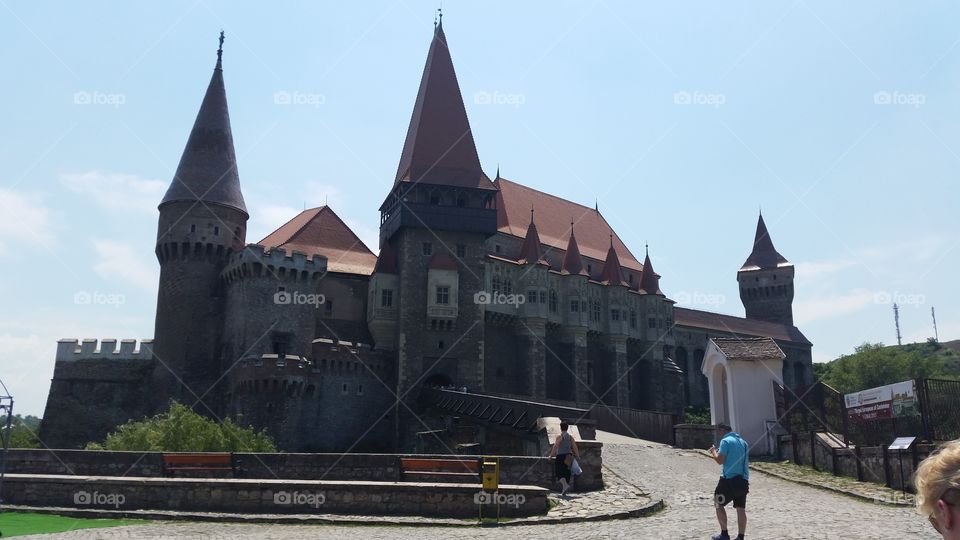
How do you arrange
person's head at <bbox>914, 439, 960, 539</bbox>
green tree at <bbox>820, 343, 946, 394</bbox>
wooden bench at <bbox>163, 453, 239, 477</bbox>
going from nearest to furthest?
person's head at <bbox>914, 439, 960, 539</bbox> < wooden bench at <bbox>163, 453, 239, 477</bbox> < green tree at <bbox>820, 343, 946, 394</bbox>

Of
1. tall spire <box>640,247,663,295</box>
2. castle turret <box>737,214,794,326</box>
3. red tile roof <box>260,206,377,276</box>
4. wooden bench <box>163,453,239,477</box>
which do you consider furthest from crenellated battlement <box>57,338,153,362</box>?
castle turret <box>737,214,794,326</box>

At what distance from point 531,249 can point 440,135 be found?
8.98 m

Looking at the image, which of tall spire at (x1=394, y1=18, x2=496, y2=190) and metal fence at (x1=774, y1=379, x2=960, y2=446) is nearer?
metal fence at (x1=774, y1=379, x2=960, y2=446)

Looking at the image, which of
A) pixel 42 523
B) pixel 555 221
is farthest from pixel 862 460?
pixel 555 221

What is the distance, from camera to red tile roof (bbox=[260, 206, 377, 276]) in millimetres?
42844

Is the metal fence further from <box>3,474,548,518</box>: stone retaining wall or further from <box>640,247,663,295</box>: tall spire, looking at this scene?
<box>640,247,663,295</box>: tall spire

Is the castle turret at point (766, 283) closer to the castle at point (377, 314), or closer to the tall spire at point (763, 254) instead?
the tall spire at point (763, 254)

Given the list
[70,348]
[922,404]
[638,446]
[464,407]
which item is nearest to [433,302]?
[464,407]

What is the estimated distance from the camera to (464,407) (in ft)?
108

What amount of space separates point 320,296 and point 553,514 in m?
29.5

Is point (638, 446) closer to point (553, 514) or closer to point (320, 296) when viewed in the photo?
point (553, 514)

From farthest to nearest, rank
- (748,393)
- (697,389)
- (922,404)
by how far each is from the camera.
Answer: (697,389) < (748,393) < (922,404)

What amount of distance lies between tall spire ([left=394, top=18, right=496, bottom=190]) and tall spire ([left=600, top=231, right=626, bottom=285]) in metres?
12.2

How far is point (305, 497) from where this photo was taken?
1254 centimetres
